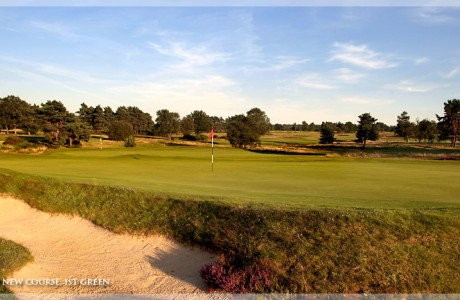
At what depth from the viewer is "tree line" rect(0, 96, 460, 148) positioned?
6575 cm

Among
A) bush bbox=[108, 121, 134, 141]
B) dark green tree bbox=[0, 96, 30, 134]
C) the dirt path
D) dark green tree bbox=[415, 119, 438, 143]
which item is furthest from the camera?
dark green tree bbox=[0, 96, 30, 134]

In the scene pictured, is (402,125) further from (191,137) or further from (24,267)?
Result: (24,267)

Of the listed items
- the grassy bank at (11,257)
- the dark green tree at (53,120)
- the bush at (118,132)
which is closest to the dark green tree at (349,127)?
the bush at (118,132)

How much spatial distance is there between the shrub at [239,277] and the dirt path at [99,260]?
1.09 feet

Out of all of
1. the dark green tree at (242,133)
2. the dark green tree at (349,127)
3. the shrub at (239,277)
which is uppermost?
the dark green tree at (349,127)

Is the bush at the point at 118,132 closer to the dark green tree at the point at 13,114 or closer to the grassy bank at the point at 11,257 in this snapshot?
the dark green tree at the point at 13,114

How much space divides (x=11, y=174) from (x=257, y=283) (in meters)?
15.3

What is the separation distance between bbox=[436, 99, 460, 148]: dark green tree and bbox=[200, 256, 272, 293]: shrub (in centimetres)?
8595

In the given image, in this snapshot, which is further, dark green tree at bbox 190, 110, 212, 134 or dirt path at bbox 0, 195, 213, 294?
dark green tree at bbox 190, 110, 212, 134

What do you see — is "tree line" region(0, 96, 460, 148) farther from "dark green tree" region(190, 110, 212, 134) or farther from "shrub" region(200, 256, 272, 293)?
"shrub" region(200, 256, 272, 293)

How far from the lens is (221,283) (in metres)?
7.43

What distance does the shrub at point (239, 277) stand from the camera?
7126mm

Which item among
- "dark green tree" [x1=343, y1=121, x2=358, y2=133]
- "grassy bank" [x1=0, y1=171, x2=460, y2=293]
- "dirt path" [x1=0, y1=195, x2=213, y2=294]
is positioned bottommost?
"dirt path" [x1=0, y1=195, x2=213, y2=294]

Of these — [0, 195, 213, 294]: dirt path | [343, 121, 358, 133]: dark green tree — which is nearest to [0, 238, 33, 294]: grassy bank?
[0, 195, 213, 294]: dirt path
